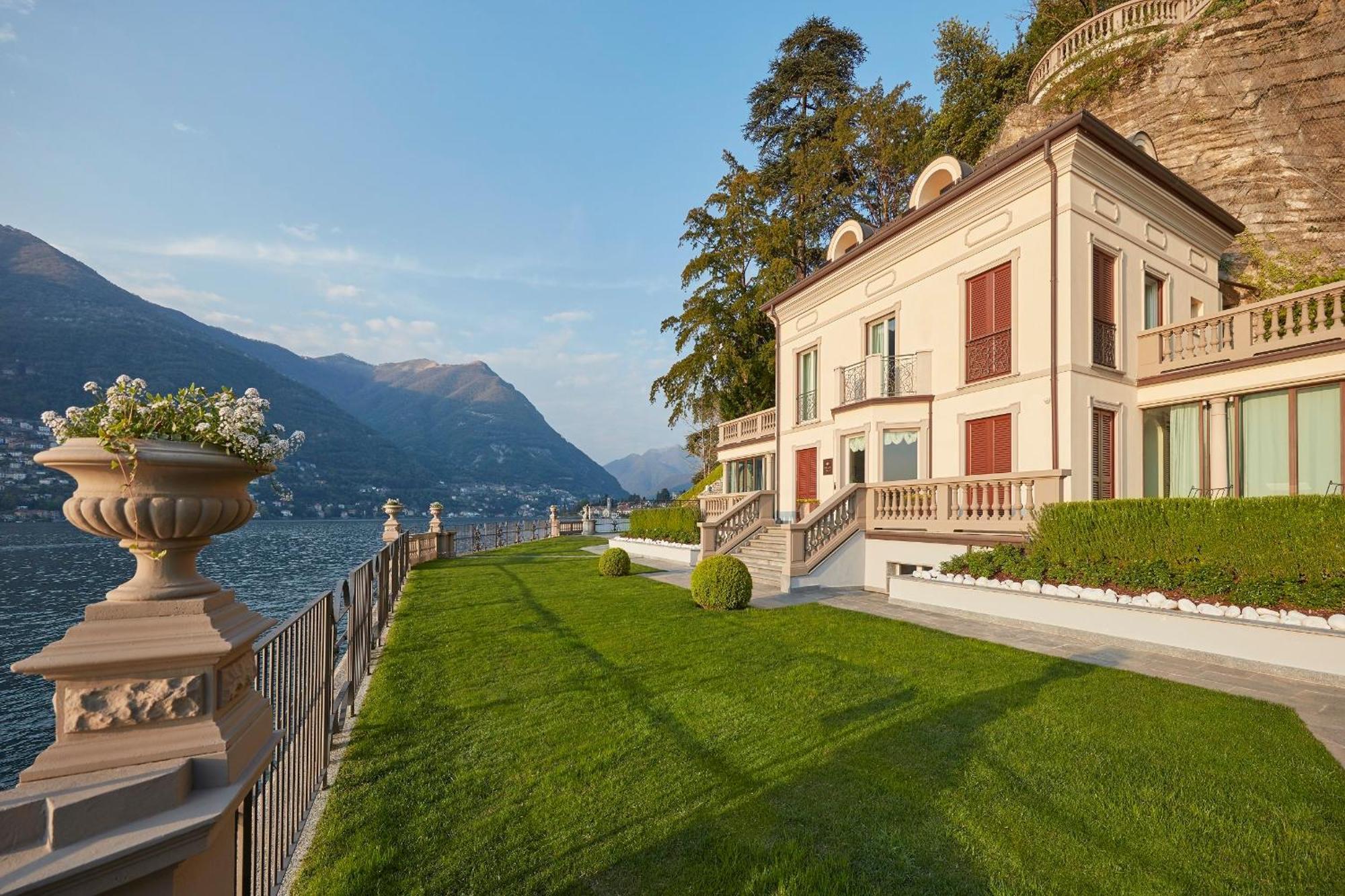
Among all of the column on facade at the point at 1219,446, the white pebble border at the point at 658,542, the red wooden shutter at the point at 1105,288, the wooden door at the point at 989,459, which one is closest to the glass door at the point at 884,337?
the wooden door at the point at 989,459

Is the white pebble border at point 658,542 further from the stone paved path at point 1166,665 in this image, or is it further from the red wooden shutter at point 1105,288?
the red wooden shutter at point 1105,288

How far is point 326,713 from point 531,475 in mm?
142187

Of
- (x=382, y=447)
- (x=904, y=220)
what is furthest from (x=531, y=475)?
(x=904, y=220)

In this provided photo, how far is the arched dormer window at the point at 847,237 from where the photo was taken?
1875 cm

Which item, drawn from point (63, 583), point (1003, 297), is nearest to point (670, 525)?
point (1003, 297)

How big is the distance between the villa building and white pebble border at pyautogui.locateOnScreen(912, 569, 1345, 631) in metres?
1.21

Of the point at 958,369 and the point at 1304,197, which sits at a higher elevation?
the point at 1304,197

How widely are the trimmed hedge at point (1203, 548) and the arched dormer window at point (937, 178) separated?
9946mm

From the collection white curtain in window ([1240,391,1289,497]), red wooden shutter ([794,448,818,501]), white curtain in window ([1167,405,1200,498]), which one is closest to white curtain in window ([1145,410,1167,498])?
white curtain in window ([1167,405,1200,498])

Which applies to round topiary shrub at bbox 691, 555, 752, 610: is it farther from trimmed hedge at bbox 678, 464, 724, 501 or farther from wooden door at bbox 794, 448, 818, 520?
trimmed hedge at bbox 678, 464, 724, 501

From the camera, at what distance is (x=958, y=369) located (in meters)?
14.4

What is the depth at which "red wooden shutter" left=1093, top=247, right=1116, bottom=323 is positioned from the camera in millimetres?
12789

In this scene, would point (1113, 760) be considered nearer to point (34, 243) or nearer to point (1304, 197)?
point (1304, 197)

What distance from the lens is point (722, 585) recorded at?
1077 cm
